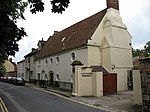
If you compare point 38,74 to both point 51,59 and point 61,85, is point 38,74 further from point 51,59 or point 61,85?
point 61,85

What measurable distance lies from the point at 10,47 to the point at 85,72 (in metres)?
11.6

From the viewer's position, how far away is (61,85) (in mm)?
34031

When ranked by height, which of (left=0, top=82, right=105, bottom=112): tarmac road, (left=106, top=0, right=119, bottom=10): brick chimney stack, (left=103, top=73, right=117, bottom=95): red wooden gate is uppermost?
(left=106, top=0, right=119, bottom=10): brick chimney stack

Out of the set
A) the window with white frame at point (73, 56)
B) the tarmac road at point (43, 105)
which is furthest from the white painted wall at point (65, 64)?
the tarmac road at point (43, 105)

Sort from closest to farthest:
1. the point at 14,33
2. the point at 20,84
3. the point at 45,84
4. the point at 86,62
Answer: the point at 14,33, the point at 86,62, the point at 45,84, the point at 20,84

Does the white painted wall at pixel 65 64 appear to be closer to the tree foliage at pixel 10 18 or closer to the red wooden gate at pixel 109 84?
the red wooden gate at pixel 109 84

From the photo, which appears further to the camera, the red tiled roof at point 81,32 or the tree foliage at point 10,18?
the red tiled roof at point 81,32

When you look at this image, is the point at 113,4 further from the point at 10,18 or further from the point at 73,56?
the point at 10,18

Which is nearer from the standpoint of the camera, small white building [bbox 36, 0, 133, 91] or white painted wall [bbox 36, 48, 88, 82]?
small white building [bbox 36, 0, 133, 91]

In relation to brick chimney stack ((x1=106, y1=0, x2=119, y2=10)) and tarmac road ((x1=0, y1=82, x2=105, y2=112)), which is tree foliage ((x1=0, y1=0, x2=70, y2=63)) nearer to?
tarmac road ((x1=0, y1=82, x2=105, y2=112))

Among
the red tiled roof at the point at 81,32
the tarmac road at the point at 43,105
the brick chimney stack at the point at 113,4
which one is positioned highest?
the brick chimney stack at the point at 113,4

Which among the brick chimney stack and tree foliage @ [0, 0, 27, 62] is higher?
the brick chimney stack

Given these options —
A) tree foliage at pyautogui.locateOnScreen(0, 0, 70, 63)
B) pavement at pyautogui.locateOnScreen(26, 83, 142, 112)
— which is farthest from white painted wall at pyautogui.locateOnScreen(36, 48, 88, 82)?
tree foliage at pyautogui.locateOnScreen(0, 0, 70, 63)

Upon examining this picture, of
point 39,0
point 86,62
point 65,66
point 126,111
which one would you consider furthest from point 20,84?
point 39,0
